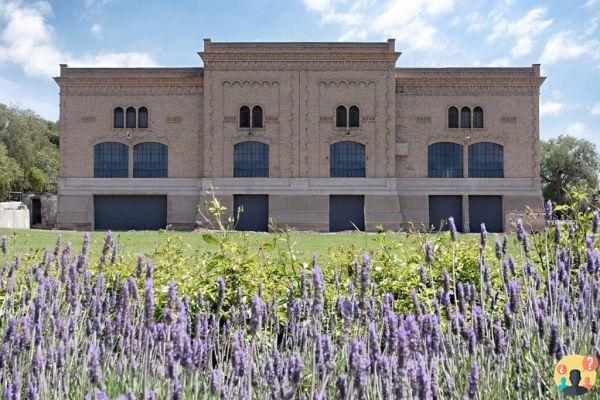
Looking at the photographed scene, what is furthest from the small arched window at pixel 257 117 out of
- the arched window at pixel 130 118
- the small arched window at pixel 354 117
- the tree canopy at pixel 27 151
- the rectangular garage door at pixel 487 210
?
the tree canopy at pixel 27 151

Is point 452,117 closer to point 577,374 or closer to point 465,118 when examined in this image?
point 465,118

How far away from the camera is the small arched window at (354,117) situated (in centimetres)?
3228

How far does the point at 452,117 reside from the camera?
33062 millimetres

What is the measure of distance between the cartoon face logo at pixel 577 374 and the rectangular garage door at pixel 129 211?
105ft

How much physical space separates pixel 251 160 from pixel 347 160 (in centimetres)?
614

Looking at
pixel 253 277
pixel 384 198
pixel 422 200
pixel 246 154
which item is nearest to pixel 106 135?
pixel 246 154

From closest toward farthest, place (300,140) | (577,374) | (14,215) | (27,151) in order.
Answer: (577,374) → (300,140) → (14,215) → (27,151)

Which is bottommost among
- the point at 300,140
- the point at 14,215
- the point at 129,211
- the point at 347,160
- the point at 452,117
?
the point at 14,215

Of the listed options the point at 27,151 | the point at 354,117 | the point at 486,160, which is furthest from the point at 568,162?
the point at 27,151

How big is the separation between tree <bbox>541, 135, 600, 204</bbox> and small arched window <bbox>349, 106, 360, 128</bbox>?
27.8m

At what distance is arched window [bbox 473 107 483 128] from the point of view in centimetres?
3303

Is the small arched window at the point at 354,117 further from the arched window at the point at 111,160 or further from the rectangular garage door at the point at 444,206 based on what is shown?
the arched window at the point at 111,160

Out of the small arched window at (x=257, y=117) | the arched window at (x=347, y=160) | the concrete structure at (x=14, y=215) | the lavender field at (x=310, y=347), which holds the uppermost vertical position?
the small arched window at (x=257, y=117)

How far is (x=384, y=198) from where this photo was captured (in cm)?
3181
